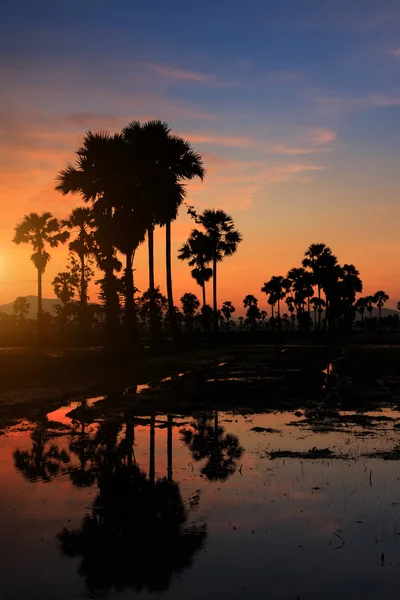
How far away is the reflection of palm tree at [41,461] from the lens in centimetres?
1104

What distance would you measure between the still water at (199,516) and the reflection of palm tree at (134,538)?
0.02m

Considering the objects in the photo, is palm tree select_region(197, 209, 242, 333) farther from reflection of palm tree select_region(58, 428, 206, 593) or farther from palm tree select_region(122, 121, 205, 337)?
reflection of palm tree select_region(58, 428, 206, 593)

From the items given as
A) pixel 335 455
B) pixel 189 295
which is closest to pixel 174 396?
pixel 335 455

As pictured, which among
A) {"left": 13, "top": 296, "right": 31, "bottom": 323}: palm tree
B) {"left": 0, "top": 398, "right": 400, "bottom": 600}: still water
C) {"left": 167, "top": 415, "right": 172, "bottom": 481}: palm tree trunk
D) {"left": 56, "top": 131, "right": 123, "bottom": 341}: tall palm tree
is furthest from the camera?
{"left": 13, "top": 296, "right": 31, "bottom": 323}: palm tree

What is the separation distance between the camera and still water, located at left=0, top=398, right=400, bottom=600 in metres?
6.38

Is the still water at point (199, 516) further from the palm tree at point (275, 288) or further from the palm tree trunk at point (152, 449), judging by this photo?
the palm tree at point (275, 288)

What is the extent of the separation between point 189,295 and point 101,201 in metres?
91.7

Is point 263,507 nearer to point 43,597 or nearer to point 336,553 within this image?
point 336,553

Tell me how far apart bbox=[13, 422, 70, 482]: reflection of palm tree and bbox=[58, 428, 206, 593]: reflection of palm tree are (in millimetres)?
1325

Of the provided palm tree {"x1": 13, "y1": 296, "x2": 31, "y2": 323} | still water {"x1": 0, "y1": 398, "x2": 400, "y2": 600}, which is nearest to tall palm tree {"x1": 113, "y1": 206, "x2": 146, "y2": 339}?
still water {"x1": 0, "y1": 398, "x2": 400, "y2": 600}

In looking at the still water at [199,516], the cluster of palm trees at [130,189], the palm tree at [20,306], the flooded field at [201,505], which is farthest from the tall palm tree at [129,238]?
the palm tree at [20,306]

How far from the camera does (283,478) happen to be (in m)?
10.6

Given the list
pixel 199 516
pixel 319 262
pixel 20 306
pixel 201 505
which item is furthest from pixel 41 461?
pixel 20 306

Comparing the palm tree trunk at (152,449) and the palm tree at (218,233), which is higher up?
the palm tree at (218,233)
